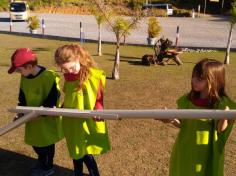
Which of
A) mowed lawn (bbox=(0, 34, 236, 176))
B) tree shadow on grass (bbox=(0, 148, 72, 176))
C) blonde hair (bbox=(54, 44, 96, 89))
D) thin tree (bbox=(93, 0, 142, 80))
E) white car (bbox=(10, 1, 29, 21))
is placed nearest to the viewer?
blonde hair (bbox=(54, 44, 96, 89))

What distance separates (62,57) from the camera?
3.83 metres

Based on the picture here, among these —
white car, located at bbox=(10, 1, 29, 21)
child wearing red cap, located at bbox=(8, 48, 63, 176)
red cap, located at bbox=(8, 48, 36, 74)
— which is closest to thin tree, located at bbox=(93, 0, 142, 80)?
child wearing red cap, located at bbox=(8, 48, 63, 176)

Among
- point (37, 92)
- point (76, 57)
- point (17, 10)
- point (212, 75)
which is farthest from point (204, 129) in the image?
point (17, 10)

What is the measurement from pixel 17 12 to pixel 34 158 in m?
30.6

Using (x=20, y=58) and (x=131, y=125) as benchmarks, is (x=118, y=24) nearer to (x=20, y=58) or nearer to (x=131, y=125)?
(x=131, y=125)

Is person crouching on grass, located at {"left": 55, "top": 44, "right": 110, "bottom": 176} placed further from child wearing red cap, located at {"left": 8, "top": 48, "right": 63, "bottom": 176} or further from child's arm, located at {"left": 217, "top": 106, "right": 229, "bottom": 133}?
child's arm, located at {"left": 217, "top": 106, "right": 229, "bottom": 133}

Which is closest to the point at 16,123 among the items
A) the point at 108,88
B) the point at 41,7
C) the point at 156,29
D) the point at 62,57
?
the point at 62,57

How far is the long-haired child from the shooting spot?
3105mm

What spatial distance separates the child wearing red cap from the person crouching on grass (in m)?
0.32

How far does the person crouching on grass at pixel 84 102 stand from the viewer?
4.00 m

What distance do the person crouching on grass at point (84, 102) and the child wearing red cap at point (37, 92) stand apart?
324mm

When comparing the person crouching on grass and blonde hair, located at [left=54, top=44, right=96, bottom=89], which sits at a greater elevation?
blonde hair, located at [left=54, top=44, right=96, bottom=89]

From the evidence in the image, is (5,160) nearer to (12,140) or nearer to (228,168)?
(12,140)

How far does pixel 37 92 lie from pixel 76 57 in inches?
31.3
